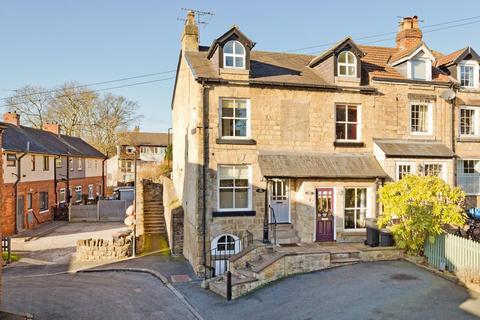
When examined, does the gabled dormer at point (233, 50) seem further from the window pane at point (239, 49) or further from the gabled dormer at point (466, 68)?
the gabled dormer at point (466, 68)

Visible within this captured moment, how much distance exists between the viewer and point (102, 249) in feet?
68.4

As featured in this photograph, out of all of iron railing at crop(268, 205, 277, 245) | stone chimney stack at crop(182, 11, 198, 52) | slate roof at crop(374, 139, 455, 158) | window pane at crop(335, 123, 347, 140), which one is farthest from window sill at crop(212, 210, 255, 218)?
stone chimney stack at crop(182, 11, 198, 52)

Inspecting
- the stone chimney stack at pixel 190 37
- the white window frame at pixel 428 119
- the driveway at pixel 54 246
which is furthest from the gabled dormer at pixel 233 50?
the driveway at pixel 54 246

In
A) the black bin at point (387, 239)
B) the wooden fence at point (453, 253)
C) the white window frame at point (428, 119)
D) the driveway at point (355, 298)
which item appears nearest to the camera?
the driveway at point (355, 298)

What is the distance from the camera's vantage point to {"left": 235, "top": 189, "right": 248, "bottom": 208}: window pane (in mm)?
17156

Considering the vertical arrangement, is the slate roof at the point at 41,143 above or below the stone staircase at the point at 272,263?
above

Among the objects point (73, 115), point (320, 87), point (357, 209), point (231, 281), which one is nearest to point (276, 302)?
point (231, 281)

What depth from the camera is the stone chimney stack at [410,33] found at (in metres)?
21.9

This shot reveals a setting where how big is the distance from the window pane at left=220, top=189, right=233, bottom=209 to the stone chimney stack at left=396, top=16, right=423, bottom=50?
1410cm

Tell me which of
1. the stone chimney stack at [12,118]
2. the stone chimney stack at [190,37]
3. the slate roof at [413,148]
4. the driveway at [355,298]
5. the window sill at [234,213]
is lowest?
the driveway at [355,298]

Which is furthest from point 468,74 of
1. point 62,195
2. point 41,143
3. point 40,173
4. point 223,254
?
point 62,195

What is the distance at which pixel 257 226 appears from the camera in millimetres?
17141

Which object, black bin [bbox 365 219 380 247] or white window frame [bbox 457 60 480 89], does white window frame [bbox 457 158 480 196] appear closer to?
white window frame [bbox 457 60 480 89]

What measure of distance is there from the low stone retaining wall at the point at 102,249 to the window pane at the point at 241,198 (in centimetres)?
797
